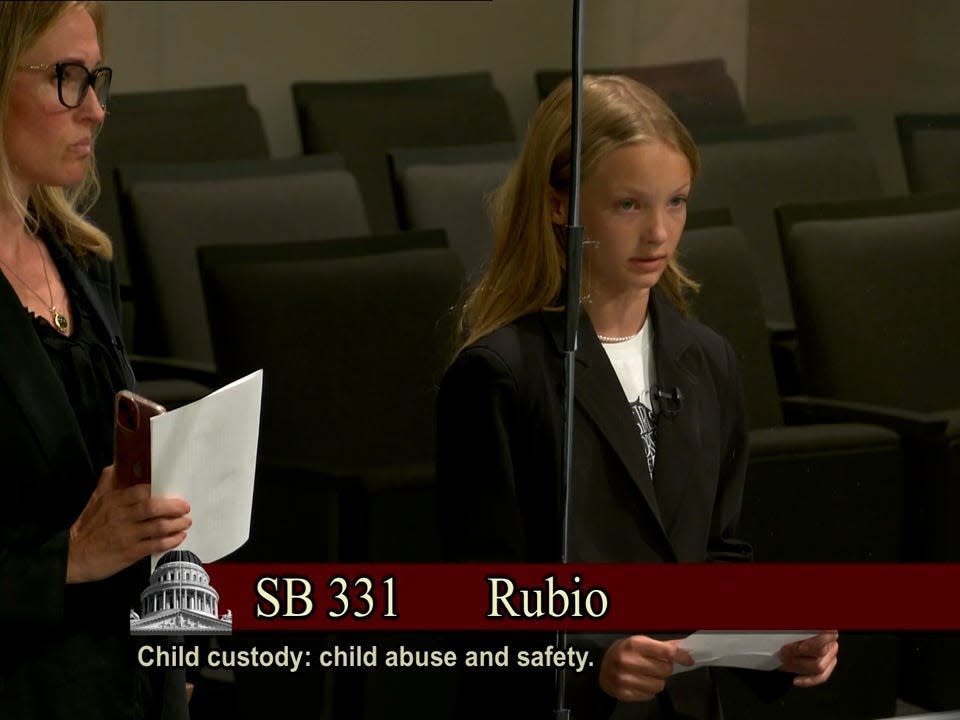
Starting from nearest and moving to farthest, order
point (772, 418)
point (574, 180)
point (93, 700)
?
point (93, 700), point (574, 180), point (772, 418)

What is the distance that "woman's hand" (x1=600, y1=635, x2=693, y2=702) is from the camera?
1405 millimetres

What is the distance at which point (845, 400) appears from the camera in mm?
1875

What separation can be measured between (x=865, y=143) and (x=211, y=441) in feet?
2.99

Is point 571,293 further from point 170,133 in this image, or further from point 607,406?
point 170,133

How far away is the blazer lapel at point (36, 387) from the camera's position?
125cm

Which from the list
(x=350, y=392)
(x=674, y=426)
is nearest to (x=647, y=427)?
(x=674, y=426)

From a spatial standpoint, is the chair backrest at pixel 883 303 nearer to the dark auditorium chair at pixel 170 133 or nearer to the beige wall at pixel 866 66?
the beige wall at pixel 866 66

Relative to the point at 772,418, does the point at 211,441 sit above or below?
below

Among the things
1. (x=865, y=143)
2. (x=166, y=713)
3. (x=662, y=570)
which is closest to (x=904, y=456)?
(x=865, y=143)

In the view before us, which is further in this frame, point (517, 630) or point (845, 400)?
point (845, 400)

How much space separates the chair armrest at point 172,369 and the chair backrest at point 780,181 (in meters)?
0.95

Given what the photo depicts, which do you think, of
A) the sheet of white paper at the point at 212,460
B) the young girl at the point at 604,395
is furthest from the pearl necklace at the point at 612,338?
the sheet of white paper at the point at 212,460

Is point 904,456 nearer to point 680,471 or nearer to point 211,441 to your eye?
point 680,471

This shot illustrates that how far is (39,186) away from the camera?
136 centimetres
